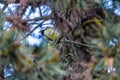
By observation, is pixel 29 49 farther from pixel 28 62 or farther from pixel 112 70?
pixel 112 70

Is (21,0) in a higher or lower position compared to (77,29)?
higher

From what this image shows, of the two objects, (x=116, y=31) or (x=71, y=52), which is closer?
(x=116, y=31)

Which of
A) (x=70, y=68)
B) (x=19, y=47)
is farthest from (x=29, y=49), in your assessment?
(x=70, y=68)

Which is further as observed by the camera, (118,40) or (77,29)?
(77,29)

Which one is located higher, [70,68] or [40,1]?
[40,1]

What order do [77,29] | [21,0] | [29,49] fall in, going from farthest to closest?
[77,29] < [21,0] < [29,49]

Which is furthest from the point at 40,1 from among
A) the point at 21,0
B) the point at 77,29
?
the point at 77,29

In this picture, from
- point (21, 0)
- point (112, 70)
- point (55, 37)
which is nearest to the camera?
point (112, 70)

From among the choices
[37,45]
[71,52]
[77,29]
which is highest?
[37,45]

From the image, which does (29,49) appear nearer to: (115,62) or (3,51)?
(3,51)
